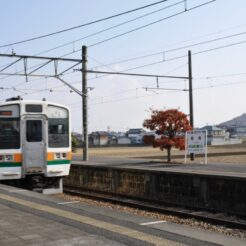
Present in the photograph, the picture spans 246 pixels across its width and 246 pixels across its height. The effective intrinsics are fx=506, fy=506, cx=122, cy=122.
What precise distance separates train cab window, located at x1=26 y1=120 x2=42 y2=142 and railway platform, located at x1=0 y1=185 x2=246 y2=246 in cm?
553

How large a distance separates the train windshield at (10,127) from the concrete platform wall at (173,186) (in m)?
4.20

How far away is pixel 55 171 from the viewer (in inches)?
619

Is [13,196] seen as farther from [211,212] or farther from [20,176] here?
[211,212]

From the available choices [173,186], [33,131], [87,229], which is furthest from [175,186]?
[87,229]

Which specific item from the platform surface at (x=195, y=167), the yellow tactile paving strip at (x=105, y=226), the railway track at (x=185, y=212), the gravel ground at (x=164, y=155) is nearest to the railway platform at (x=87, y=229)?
the yellow tactile paving strip at (x=105, y=226)

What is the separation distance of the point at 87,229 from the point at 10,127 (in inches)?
322

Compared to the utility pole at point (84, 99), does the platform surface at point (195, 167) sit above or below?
below

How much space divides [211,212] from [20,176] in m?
5.72

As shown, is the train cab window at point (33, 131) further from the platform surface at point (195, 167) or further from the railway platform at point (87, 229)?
the railway platform at point (87, 229)

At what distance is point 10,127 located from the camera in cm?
1503

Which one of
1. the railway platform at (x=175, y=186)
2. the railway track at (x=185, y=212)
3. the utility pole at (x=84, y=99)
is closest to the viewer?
the railway track at (x=185, y=212)

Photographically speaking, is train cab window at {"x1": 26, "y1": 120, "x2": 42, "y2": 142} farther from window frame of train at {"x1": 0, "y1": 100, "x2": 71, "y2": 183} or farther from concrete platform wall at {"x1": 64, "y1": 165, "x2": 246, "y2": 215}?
concrete platform wall at {"x1": 64, "y1": 165, "x2": 246, "y2": 215}

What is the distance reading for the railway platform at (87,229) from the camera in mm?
6746

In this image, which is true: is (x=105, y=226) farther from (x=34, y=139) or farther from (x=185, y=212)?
(x=34, y=139)
